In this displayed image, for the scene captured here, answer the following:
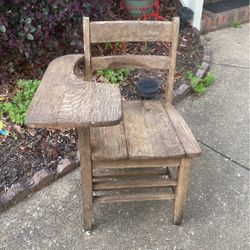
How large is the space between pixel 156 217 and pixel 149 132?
1.89ft

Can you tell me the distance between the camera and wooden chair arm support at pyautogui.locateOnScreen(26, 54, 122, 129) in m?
1.22

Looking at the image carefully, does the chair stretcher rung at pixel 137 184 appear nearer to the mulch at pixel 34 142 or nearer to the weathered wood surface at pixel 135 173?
→ the weathered wood surface at pixel 135 173

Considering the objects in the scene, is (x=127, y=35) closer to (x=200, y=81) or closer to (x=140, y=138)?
(x=140, y=138)

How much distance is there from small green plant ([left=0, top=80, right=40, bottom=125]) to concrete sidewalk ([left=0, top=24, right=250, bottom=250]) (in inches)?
22.3

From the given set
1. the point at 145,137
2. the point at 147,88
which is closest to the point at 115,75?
the point at 147,88

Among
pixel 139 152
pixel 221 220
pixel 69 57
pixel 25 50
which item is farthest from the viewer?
pixel 25 50

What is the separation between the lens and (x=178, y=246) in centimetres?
183

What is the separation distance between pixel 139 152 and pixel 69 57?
2.08ft

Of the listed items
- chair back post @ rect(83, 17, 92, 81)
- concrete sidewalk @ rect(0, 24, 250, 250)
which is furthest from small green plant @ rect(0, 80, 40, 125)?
chair back post @ rect(83, 17, 92, 81)

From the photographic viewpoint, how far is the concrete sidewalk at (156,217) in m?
1.85

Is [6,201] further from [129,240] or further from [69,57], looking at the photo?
[69,57]

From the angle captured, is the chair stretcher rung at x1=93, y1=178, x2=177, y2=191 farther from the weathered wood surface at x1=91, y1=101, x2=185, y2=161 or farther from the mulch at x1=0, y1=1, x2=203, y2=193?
the mulch at x1=0, y1=1, x2=203, y2=193

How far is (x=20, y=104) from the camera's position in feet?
8.02

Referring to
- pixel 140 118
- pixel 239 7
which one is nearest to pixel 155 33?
pixel 140 118
